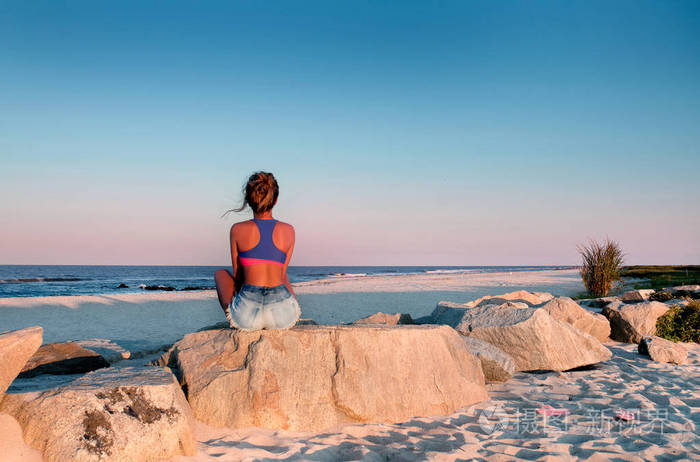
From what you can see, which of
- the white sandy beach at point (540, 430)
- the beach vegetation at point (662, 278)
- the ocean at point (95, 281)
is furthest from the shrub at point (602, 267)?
the ocean at point (95, 281)

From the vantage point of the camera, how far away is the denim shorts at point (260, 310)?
3.79 m

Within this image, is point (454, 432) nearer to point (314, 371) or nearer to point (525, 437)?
point (525, 437)

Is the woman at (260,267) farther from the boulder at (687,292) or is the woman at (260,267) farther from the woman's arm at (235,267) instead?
the boulder at (687,292)

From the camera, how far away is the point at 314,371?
3.67 meters

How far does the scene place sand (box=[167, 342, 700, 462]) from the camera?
9.28 ft

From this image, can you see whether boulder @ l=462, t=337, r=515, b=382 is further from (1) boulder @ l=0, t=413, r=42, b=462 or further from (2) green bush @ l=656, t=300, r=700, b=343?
(2) green bush @ l=656, t=300, r=700, b=343

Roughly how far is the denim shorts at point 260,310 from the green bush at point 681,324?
643cm

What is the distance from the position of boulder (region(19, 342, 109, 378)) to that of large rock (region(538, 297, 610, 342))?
6.14 m

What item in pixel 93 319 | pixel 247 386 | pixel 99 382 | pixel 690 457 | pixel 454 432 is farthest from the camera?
pixel 93 319

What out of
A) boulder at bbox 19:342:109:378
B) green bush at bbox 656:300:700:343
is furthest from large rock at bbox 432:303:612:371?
boulder at bbox 19:342:109:378

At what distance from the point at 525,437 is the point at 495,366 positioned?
153cm

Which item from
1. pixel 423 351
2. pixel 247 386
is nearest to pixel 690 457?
pixel 423 351

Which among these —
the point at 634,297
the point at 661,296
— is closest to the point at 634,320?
the point at 634,297

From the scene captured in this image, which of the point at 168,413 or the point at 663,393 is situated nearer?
the point at 168,413
